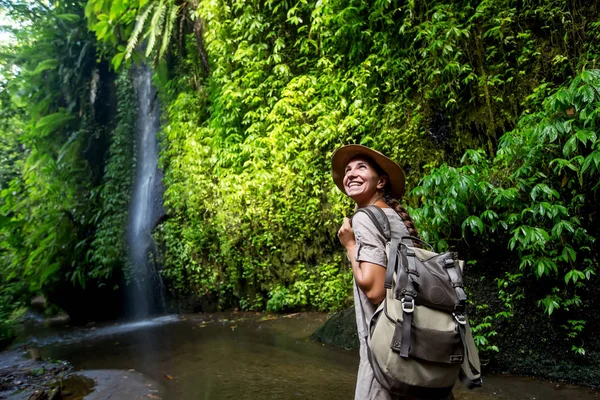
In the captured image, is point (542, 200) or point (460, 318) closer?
point (460, 318)

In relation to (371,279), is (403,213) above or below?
above

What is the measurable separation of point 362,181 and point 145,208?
10132 millimetres

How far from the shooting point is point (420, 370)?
1.48 m

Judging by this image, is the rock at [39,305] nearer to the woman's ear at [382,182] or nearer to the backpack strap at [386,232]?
the woman's ear at [382,182]

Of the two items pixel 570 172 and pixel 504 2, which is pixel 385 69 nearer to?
pixel 504 2

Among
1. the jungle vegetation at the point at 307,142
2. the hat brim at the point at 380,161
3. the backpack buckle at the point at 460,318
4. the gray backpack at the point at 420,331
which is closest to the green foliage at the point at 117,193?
the jungle vegetation at the point at 307,142

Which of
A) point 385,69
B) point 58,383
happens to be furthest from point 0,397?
point 385,69

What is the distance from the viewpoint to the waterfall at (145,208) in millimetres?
10375

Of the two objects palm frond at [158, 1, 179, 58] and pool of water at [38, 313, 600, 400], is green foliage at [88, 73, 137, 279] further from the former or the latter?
palm frond at [158, 1, 179, 58]

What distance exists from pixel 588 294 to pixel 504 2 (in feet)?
10.4

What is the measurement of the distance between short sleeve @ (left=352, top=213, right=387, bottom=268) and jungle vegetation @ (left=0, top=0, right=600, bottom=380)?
238 centimetres

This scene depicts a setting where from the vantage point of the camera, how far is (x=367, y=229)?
1731 millimetres

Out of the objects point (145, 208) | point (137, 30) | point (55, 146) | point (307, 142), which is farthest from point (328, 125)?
point (55, 146)

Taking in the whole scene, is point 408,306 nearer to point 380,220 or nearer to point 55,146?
point 380,220
